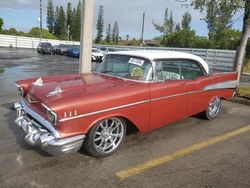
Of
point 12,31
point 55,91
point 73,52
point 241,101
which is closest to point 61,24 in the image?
point 12,31

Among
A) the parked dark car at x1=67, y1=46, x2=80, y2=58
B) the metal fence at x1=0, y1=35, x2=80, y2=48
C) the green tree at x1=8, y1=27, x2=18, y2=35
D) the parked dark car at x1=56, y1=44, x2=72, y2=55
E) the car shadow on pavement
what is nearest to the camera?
the car shadow on pavement

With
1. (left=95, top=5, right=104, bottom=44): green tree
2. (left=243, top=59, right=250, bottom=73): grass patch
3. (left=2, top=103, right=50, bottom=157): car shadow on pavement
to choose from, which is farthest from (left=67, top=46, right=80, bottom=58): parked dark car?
(left=95, top=5, right=104, bottom=44): green tree

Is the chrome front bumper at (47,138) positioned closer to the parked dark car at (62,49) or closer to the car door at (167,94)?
the car door at (167,94)

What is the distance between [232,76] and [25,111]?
181 inches

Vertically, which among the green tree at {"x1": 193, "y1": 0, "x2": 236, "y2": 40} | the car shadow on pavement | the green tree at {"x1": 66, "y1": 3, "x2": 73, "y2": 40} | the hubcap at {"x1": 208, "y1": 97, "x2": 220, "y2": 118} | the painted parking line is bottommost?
the car shadow on pavement

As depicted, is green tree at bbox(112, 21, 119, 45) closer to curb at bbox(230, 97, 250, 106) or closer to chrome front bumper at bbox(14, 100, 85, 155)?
curb at bbox(230, 97, 250, 106)

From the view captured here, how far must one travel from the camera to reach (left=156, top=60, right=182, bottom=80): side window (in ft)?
16.8

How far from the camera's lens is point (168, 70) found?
532 cm

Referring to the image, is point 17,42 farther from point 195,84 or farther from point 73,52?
point 195,84

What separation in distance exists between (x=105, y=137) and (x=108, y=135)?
6 cm

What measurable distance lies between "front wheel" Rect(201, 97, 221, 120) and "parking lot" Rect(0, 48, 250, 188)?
26.9 inches

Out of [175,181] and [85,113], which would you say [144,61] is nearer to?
[85,113]

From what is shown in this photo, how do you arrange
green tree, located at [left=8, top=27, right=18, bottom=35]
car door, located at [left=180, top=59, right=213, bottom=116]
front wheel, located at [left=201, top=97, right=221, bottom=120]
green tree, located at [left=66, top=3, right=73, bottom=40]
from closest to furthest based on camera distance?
1. car door, located at [left=180, top=59, right=213, bottom=116]
2. front wheel, located at [left=201, top=97, right=221, bottom=120]
3. green tree, located at [left=8, top=27, right=18, bottom=35]
4. green tree, located at [left=66, top=3, right=73, bottom=40]

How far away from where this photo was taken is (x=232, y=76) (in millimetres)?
6844
